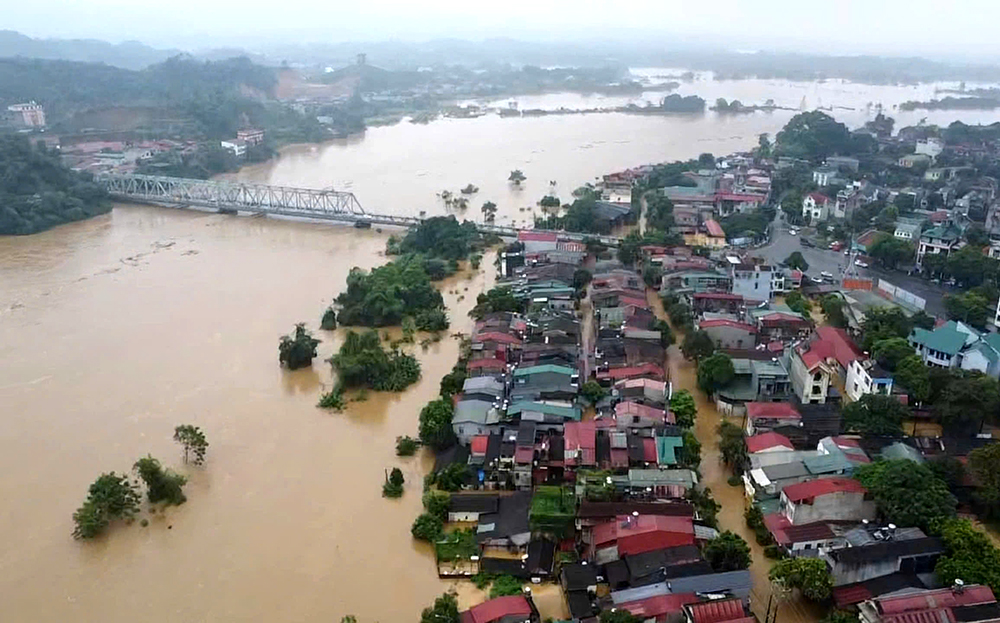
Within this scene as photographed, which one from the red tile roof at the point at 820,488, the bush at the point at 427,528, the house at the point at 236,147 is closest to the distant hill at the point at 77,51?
the house at the point at 236,147

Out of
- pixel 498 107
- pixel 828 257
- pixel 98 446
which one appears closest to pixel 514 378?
pixel 98 446

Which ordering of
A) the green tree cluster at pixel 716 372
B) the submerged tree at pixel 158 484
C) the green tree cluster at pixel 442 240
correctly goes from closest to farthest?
the submerged tree at pixel 158 484 < the green tree cluster at pixel 716 372 < the green tree cluster at pixel 442 240

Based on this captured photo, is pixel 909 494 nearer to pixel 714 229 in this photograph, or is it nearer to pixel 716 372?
pixel 716 372

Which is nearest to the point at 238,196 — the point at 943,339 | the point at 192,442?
the point at 192,442

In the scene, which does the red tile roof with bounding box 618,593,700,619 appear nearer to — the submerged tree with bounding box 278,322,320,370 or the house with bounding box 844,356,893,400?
the house with bounding box 844,356,893,400

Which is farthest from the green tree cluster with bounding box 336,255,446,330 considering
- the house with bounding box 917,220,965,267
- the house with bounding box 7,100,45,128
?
the house with bounding box 7,100,45,128

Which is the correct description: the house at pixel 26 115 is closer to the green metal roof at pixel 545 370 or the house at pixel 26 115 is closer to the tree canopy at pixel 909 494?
the green metal roof at pixel 545 370
